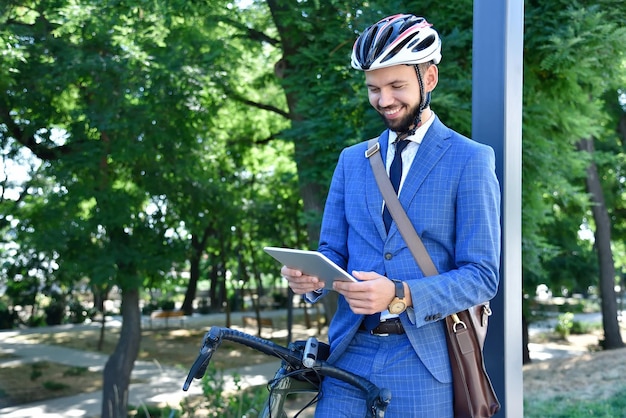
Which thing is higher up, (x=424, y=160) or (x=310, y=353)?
(x=424, y=160)

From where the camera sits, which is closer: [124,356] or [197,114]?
[197,114]

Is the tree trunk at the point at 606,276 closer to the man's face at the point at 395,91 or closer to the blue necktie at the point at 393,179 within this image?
the blue necktie at the point at 393,179

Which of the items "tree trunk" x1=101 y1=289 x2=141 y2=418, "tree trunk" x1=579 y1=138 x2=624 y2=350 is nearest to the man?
"tree trunk" x1=101 y1=289 x2=141 y2=418

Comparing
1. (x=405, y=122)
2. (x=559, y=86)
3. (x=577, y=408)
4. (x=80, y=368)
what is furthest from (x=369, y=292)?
(x=80, y=368)

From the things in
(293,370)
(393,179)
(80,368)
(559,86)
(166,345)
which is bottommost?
(80,368)

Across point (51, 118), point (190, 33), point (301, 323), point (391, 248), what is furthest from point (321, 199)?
point (301, 323)

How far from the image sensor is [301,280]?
79.9 inches

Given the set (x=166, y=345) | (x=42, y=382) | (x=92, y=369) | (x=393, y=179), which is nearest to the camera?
(x=393, y=179)

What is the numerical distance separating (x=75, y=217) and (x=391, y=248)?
31.9 ft

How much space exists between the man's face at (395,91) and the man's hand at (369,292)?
1.59 feet

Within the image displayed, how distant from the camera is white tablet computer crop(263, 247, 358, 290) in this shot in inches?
71.2

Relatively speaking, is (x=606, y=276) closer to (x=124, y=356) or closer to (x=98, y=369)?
(x=124, y=356)

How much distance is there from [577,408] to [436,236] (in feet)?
19.0

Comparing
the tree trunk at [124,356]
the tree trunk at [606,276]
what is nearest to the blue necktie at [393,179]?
the tree trunk at [124,356]
